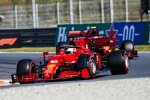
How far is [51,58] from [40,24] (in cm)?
2232

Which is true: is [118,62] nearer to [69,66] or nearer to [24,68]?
[69,66]

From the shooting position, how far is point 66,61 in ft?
46.1

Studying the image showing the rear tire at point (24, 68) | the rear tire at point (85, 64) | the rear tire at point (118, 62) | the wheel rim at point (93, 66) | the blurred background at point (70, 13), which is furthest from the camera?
the blurred background at point (70, 13)

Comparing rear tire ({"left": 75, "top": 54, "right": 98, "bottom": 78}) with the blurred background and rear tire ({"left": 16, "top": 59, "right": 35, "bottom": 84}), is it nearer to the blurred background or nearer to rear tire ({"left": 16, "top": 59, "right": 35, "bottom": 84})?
rear tire ({"left": 16, "top": 59, "right": 35, "bottom": 84})

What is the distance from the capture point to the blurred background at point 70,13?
3369 cm

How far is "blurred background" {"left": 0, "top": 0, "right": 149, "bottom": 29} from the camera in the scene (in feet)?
111

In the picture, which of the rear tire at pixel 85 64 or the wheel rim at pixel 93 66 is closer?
the rear tire at pixel 85 64

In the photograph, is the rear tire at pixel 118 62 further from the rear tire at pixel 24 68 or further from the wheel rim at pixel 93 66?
the rear tire at pixel 24 68

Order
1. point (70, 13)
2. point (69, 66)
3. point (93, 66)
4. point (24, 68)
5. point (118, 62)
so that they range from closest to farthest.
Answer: point (24, 68) → point (93, 66) → point (69, 66) → point (118, 62) → point (70, 13)

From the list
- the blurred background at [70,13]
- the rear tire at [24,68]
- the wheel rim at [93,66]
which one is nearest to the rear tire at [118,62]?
the wheel rim at [93,66]

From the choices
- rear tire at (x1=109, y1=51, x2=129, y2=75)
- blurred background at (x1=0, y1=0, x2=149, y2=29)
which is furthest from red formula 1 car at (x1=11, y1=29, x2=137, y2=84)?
blurred background at (x1=0, y1=0, x2=149, y2=29)

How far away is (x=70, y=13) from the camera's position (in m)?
35.1

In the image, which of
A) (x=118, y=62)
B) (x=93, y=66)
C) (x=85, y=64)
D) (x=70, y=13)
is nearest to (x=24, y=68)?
(x=85, y=64)

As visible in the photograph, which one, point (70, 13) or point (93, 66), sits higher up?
point (70, 13)
